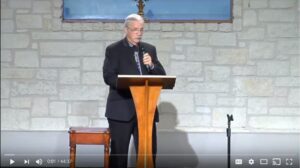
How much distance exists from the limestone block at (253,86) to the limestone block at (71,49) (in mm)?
1379

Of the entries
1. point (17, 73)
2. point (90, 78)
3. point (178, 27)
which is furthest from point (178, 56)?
point (17, 73)

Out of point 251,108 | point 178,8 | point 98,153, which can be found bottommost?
point 98,153

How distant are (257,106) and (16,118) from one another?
2.39 meters

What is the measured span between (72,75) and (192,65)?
1.19m

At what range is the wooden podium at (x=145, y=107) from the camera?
3506 millimetres

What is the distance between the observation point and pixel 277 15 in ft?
18.2

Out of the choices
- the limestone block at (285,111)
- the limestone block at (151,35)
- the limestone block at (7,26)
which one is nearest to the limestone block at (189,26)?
the limestone block at (151,35)

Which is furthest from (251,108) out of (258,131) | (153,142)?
(153,142)

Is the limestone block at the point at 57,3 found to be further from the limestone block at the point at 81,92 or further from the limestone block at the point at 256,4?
the limestone block at the point at 256,4

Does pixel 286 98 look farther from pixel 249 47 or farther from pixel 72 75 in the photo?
pixel 72 75

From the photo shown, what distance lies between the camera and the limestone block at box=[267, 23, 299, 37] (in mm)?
5555

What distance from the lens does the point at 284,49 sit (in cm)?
557

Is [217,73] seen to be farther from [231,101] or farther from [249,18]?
[249,18]

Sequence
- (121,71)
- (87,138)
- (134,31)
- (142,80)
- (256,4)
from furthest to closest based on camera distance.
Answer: (256,4), (87,138), (121,71), (134,31), (142,80)
